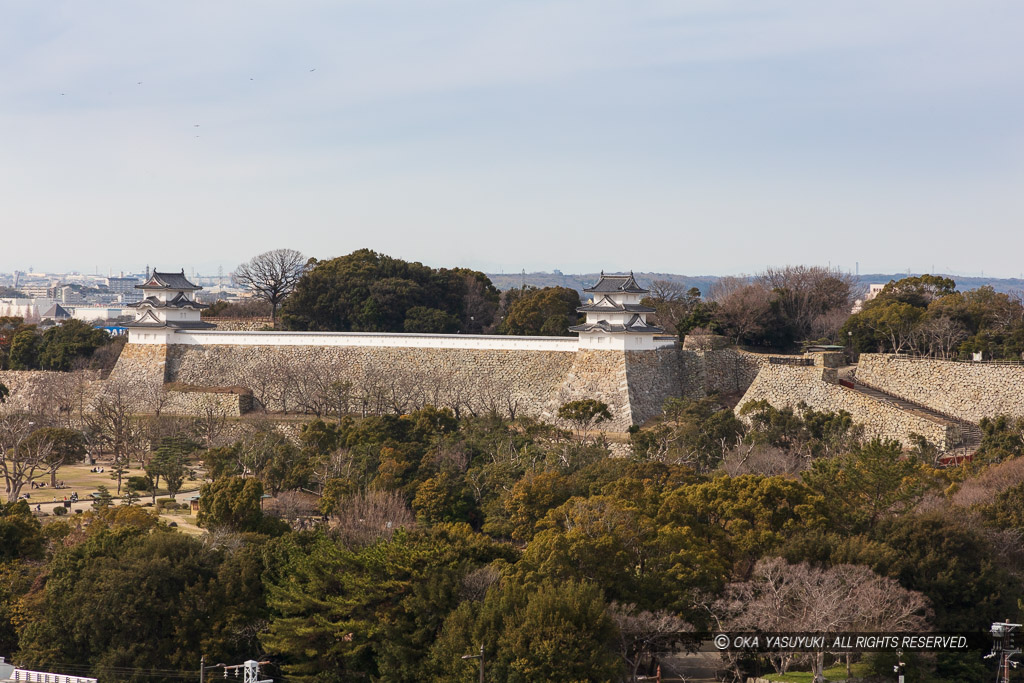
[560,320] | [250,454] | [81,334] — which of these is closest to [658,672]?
[250,454]

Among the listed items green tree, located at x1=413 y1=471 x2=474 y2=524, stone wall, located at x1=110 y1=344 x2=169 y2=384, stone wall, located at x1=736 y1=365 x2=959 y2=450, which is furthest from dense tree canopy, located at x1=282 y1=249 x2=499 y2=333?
green tree, located at x1=413 y1=471 x2=474 y2=524

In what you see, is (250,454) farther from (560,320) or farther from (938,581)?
(938,581)

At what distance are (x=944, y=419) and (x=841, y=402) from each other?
102 inches

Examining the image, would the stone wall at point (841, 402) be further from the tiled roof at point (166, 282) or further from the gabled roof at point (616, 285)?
the tiled roof at point (166, 282)

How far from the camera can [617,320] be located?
1258 inches

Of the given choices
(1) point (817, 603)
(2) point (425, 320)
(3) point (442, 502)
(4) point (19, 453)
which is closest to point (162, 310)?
(2) point (425, 320)

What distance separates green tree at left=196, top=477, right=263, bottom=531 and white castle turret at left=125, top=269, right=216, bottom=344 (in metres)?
15.5

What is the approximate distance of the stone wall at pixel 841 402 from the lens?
88.1 feet

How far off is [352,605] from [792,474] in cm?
1112

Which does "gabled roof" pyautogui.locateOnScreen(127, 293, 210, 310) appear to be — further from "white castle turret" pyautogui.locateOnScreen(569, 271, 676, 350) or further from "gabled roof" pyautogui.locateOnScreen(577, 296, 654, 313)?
"gabled roof" pyautogui.locateOnScreen(577, 296, 654, 313)

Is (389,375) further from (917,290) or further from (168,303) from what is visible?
(917,290)

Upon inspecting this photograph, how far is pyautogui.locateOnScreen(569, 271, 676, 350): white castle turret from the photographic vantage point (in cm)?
3166

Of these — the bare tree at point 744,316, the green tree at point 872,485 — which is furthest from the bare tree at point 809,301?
the green tree at point 872,485

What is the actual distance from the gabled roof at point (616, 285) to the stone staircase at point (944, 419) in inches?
229
